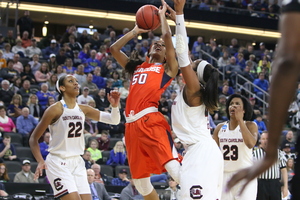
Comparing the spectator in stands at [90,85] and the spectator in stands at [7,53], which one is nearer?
the spectator in stands at [90,85]

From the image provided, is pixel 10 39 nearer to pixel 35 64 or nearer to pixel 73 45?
pixel 73 45

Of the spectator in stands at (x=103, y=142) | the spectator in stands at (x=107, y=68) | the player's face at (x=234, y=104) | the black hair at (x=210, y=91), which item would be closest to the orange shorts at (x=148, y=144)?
the black hair at (x=210, y=91)

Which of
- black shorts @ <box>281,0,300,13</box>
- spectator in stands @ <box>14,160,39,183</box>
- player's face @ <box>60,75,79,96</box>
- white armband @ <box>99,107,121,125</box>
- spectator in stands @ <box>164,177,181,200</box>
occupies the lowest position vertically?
spectator in stands @ <box>164,177,181,200</box>

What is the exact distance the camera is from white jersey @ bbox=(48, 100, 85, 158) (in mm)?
6016

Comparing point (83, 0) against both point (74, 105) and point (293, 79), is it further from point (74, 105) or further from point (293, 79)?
point (293, 79)

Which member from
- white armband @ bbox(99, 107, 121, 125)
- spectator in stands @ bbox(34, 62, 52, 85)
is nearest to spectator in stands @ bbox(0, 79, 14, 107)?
spectator in stands @ bbox(34, 62, 52, 85)

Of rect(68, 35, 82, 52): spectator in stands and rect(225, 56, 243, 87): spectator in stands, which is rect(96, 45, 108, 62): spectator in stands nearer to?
rect(68, 35, 82, 52): spectator in stands

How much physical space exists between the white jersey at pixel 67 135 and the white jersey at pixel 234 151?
6.01 ft

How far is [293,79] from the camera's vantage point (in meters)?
1.69

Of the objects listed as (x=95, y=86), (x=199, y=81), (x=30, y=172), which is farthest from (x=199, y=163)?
(x=95, y=86)

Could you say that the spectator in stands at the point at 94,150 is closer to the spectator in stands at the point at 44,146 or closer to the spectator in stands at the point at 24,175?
the spectator in stands at the point at 44,146

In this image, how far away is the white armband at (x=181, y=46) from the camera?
4.76 metres

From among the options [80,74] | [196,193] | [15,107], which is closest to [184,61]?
[196,193]

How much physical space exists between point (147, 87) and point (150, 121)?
16.4 inches
